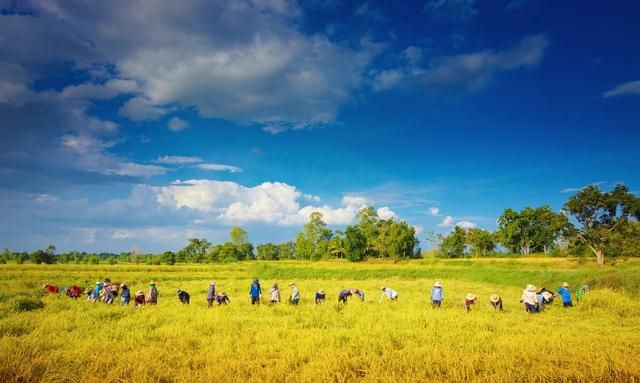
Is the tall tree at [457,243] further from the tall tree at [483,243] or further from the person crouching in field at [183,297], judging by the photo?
the person crouching in field at [183,297]

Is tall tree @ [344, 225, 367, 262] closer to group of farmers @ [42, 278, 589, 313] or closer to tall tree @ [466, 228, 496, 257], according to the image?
tall tree @ [466, 228, 496, 257]

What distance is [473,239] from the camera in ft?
316

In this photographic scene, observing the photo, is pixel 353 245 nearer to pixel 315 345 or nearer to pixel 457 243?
pixel 457 243

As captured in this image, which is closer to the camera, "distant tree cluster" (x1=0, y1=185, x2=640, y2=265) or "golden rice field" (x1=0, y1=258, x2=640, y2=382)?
"golden rice field" (x1=0, y1=258, x2=640, y2=382)

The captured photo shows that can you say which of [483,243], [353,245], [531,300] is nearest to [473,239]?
[483,243]

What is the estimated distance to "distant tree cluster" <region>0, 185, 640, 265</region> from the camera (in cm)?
5241

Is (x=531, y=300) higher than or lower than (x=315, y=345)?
higher

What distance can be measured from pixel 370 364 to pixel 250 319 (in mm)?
7245

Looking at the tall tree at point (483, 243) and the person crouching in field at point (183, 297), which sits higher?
the tall tree at point (483, 243)

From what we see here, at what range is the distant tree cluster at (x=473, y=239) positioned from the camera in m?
52.4

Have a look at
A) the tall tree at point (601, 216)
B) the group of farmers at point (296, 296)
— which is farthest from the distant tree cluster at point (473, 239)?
the group of farmers at point (296, 296)

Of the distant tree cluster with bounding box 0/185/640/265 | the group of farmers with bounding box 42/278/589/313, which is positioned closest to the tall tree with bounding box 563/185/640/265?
the distant tree cluster with bounding box 0/185/640/265

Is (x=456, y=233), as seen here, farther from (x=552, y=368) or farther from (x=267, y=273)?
(x=552, y=368)

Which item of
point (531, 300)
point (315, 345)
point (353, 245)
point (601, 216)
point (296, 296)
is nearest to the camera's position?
point (315, 345)
